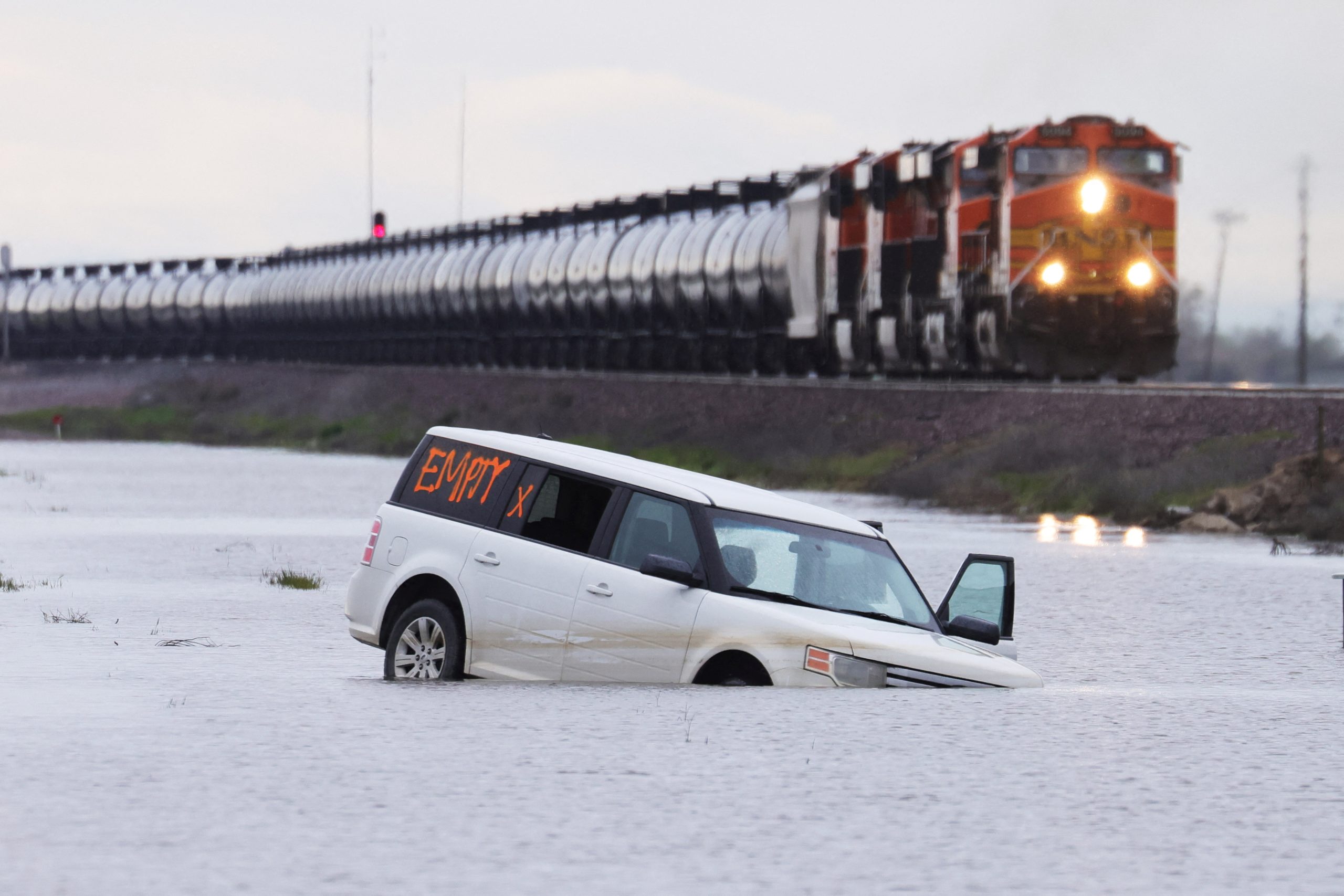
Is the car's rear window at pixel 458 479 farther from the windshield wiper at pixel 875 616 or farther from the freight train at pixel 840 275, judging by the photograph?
the freight train at pixel 840 275

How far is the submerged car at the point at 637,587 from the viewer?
10758 millimetres

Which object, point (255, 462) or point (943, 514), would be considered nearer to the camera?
point (943, 514)

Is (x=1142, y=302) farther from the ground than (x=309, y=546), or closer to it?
farther from the ground

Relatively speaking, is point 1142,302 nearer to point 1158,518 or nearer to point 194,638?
point 1158,518

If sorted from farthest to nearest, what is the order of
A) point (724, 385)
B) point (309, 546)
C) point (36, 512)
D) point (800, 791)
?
1. point (724, 385)
2. point (36, 512)
3. point (309, 546)
4. point (800, 791)

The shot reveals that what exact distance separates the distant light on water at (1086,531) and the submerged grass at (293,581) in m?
10.9

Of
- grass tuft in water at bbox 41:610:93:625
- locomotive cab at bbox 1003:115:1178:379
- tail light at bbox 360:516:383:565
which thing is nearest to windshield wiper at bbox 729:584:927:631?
tail light at bbox 360:516:383:565

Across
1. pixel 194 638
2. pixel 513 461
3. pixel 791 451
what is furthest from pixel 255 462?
pixel 513 461

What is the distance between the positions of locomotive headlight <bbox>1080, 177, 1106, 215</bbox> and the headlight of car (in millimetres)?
23579

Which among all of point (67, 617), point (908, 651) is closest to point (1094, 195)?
point (67, 617)

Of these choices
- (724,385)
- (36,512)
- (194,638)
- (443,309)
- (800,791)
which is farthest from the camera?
(443,309)

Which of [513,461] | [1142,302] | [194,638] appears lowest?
[194,638]

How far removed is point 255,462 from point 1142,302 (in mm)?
28437

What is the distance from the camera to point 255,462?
55156 mm
